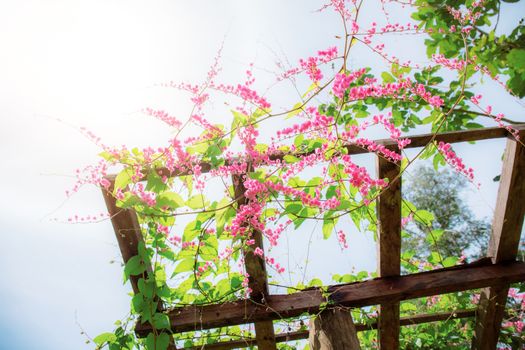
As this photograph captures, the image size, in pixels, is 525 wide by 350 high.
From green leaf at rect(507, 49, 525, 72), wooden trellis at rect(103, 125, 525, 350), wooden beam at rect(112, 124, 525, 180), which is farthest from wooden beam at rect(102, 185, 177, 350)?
green leaf at rect(507, 49, 525, 72)

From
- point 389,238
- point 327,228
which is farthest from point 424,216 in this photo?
point 327,228

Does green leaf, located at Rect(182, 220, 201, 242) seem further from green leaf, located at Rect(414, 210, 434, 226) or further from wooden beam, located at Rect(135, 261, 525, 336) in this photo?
green leaf, located at Rect(414, 210, 434, 226)

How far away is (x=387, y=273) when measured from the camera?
1773mm

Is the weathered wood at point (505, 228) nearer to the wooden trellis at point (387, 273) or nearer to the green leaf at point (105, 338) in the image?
the wooden trellis at point (387, 273)

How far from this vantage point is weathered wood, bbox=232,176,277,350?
5.01 ft

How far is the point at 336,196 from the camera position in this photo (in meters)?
1.57

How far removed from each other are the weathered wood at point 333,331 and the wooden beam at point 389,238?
0.29 m

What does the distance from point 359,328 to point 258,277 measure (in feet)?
2.84

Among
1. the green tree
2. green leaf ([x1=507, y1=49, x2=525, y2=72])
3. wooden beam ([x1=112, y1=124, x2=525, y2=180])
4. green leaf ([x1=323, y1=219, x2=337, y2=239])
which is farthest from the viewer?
the green tree

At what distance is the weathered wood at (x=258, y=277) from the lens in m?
1.53

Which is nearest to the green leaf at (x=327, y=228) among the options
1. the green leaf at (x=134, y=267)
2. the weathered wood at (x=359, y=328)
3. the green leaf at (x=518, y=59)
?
the weathered wood at (x=359, y=328)

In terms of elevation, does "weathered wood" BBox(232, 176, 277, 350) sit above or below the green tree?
below

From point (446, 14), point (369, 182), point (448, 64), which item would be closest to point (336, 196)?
point (369, 182)

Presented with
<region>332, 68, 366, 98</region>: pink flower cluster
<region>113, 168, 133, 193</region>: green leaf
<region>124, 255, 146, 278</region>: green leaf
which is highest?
<region>332, 68, 366, 98</region>: pink flower cluster
